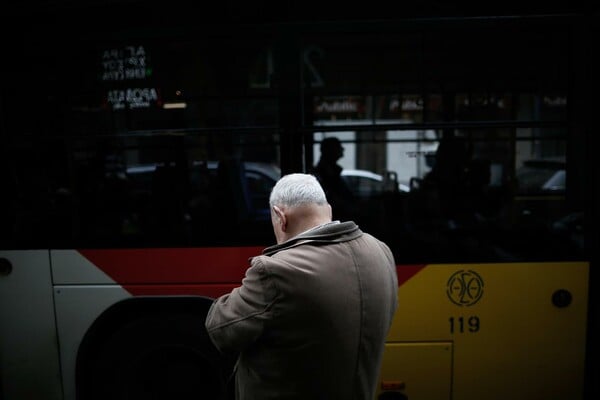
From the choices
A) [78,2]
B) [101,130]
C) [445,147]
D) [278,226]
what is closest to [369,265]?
[278,226]

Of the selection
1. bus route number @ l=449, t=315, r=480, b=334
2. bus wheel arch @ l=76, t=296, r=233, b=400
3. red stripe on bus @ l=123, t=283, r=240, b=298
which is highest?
red stripe on bus @ l=123, t=283, r=240, b=298

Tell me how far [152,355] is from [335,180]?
1599mm

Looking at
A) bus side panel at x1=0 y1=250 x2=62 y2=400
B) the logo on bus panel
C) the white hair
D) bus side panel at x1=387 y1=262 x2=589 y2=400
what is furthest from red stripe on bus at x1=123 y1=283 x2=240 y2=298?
the white hair

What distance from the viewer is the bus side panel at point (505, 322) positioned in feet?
10.6

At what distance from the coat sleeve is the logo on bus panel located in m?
1.76

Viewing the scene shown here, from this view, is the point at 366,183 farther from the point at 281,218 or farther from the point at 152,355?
the point at 152,355

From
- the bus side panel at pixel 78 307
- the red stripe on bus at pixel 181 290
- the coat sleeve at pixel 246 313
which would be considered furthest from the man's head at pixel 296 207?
the bus side panel at pixel 78 307

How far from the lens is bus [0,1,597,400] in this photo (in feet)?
10.6

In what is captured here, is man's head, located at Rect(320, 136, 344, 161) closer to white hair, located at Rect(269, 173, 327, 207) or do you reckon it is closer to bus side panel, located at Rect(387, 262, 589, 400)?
bus side panel, located at Rect(387, 262, 589, 400)

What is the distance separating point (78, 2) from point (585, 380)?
369 cm

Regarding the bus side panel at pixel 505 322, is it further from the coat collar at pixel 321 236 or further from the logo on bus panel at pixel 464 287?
the coat collar at pixel 321 236

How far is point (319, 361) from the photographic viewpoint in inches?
70.9

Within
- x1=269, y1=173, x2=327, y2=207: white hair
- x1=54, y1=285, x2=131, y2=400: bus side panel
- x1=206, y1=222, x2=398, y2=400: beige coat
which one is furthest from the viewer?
x1=54, y1=285, x2=131, y2=400: bus side panel

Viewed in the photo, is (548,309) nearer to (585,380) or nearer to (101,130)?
(585,380)
